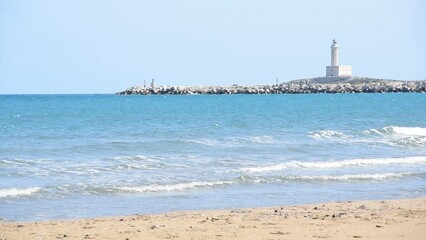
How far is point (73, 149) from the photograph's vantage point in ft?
73.6

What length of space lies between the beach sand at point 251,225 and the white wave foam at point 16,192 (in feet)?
9.85

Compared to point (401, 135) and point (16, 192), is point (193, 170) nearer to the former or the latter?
point (16, 192)

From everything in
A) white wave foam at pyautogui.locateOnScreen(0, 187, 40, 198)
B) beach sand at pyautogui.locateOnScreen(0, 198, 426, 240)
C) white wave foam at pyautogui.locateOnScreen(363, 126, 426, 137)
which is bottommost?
white wave foam at pyautogui.locateOnScreen(363, 126, 426, 137)

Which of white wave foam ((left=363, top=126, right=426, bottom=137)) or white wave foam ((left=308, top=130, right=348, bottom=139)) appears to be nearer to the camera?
white wave foam ((left=308, top=130, right=348, bottom=139))

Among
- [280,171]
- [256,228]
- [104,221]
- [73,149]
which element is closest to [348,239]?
[256,228]

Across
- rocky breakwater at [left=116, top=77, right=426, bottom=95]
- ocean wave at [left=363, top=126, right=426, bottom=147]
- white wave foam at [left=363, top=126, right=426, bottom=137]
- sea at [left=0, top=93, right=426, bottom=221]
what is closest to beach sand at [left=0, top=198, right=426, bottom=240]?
sea at [left=0, top=93, right=426, bottom=221]

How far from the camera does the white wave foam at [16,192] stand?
13509mm

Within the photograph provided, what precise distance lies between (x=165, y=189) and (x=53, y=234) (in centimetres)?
501

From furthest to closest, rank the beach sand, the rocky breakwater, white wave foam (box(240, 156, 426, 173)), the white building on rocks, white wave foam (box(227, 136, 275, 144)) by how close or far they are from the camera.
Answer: the white building on rocks < the rocky breakwater < white wave foam (box(227, 136, 275, 144)) < white wave foam (box(240, 156, 426, 173)) < the beach sand

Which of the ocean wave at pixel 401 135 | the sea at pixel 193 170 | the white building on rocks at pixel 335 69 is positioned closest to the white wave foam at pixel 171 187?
the sea at pixel 193 170

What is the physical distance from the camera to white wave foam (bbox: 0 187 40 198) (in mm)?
13509

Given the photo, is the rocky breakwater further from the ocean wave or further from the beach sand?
the beach sand

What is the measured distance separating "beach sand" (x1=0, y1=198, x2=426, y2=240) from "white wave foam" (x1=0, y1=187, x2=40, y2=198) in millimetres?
3003

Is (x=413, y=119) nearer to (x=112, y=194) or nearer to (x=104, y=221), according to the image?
(x=112, y=194)
